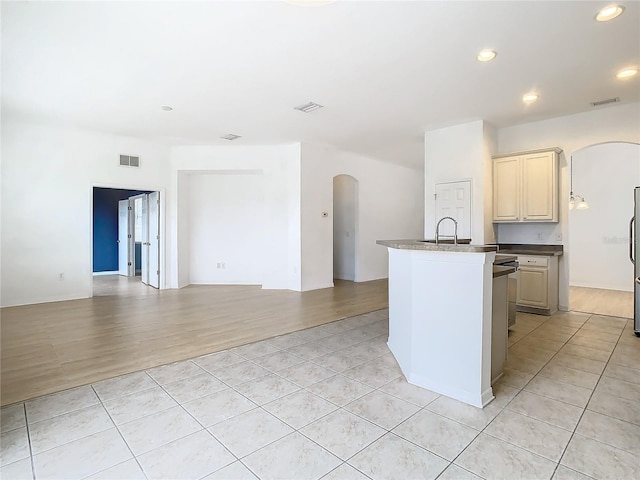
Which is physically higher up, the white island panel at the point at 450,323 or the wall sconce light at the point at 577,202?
the wall sconce light at the point at 577,202

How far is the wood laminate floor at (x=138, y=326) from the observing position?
2975mm

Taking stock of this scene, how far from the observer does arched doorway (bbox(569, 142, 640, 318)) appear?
6652mm

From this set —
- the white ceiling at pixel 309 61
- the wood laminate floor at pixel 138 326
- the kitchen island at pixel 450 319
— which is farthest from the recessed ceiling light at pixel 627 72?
the wood laminate floor at pixel 138 326

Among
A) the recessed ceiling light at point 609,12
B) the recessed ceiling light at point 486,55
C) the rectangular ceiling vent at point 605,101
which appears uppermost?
the rectangular ceiling vent at point 605,101

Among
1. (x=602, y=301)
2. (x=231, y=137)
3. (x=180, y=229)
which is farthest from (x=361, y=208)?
(x=602, y=301)

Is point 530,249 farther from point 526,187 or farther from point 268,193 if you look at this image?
point 268,193

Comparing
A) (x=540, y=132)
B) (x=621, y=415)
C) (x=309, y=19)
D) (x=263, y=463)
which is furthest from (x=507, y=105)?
(x=263, y=463)

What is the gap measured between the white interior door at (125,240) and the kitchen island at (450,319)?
8204 mm

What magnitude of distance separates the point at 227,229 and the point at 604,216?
792 centimetres

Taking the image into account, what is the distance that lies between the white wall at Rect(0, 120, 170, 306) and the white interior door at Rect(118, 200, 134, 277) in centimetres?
283

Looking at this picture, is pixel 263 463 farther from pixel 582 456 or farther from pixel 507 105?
pixel 507 105

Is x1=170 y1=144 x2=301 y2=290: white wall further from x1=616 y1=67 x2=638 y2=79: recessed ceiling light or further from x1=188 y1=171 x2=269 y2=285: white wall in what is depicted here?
x1=616 y1=67 x2=638 y2=79: recessed ceiling light

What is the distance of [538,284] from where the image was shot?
16.1 ft

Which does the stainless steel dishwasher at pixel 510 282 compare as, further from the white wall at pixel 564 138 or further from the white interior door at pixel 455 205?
the white wall at pixel 564 138
